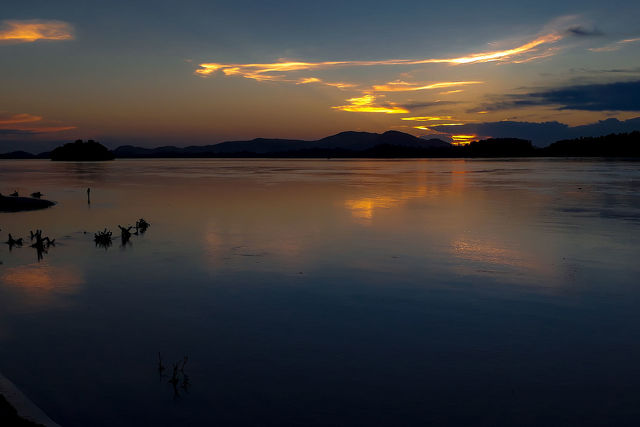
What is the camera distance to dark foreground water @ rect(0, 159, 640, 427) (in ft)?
24.0

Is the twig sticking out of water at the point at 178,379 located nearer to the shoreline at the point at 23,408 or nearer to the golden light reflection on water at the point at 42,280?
the shoreline at the point at 23,408

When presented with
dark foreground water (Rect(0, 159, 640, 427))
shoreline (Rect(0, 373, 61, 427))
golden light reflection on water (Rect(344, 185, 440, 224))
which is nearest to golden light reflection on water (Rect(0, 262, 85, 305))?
dark foreground water (Rect(0, 159, 640, 427))

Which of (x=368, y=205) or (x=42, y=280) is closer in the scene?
(x=42, y=280)

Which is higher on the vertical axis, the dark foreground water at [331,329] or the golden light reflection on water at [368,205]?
the golden light reflection on water at [368,205]

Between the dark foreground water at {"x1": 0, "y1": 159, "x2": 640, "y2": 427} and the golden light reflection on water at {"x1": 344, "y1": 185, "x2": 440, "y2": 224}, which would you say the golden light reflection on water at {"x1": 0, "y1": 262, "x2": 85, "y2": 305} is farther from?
the golden light reflection on water at {"x1": 344, "y1": 185, "x2": 440, "y2": 224}

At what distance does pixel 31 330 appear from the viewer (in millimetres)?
10305

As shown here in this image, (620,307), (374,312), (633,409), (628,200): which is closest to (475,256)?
(620,307)

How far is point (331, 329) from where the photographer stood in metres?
10.4

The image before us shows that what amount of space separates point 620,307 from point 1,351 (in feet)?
43.7

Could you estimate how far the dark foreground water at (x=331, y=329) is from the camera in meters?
7.32

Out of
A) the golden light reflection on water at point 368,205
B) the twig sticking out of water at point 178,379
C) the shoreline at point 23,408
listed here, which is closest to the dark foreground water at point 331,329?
the twig sticking out of water at point 178,379

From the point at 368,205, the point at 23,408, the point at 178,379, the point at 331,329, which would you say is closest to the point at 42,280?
the point at 178,379

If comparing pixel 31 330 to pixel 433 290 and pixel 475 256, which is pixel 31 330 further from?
pixel 475 256

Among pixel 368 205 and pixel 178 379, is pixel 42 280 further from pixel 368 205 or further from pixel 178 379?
pixel 368 205
